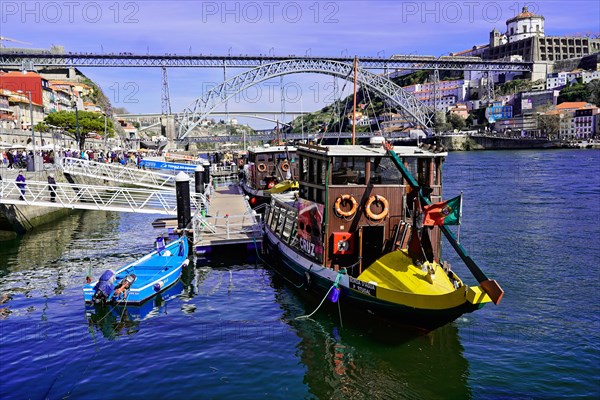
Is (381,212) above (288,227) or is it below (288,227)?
above

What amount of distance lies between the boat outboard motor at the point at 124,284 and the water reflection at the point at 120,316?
40 centimetres

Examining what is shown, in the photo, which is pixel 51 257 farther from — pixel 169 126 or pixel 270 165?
pixel 169 126

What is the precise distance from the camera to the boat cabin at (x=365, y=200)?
1248 cm

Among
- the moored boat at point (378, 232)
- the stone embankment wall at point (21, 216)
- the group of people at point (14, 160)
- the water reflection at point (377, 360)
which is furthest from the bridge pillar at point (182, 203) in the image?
the group of people at point (14, 160)

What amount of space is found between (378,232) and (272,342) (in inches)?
145

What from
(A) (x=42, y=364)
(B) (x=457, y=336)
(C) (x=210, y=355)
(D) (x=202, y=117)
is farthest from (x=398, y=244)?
(D) (x=202, y=117)

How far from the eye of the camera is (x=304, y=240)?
14.4 meters

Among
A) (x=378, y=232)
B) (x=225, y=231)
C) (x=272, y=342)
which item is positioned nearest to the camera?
Result: (x=272, y=342)

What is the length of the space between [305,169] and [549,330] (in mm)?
7112

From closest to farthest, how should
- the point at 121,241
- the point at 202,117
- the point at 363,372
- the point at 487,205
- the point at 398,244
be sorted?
the point at 363,372 → the point at 398,244 → the point at 121,241 → the point at 487,205 → the point at 202,117

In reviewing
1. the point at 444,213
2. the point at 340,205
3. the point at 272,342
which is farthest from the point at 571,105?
the point at 272,342

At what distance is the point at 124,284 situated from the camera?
44.3 feet

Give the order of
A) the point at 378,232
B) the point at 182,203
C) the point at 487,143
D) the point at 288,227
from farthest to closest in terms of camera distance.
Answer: the point at 487,143 → the point at 182,203 → the point at 288,227 → the point at 378,232

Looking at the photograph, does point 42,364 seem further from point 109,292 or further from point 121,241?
point 121,241
